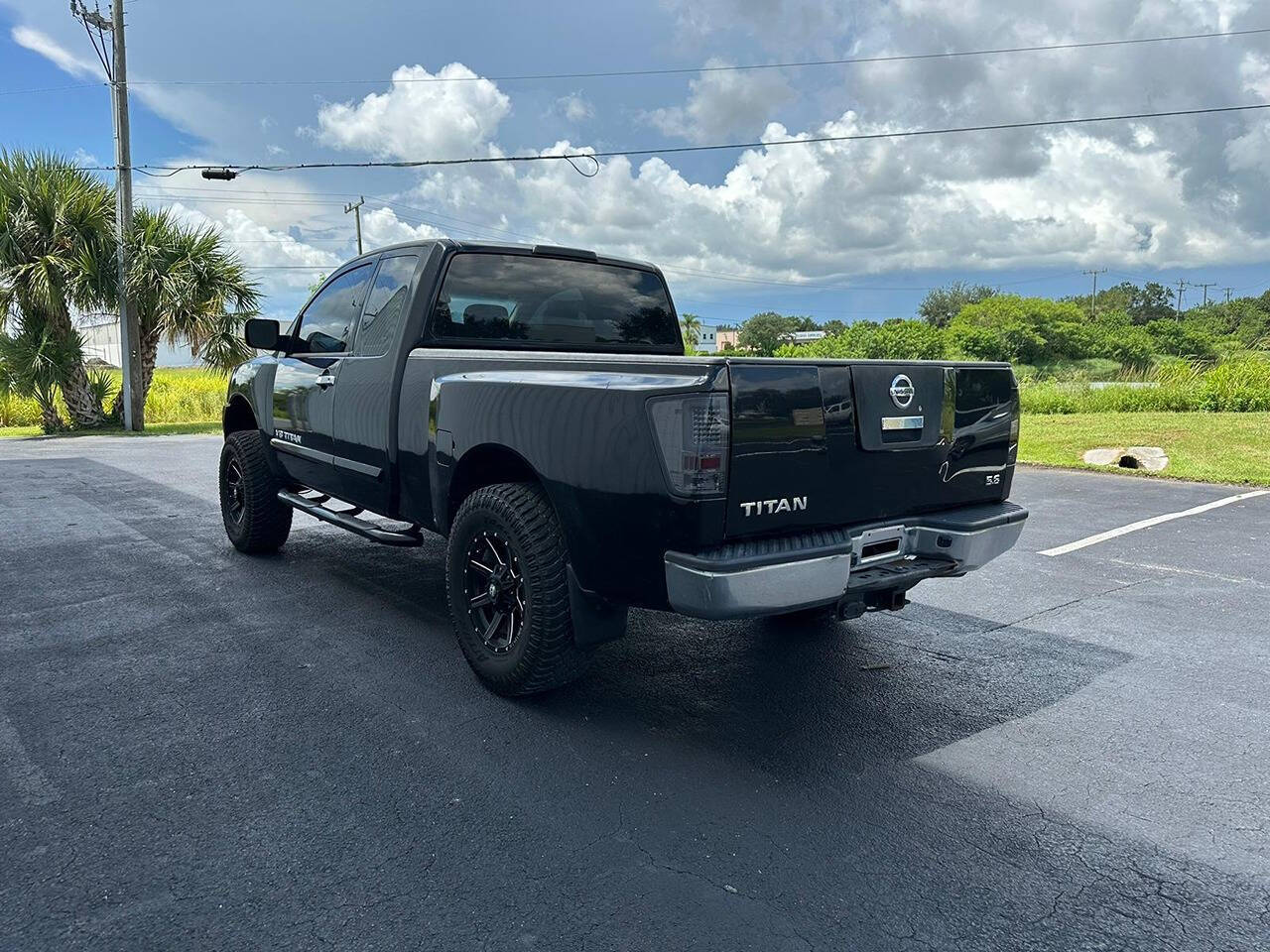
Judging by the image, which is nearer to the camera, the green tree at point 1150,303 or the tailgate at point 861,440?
the tailgate at point 861,440

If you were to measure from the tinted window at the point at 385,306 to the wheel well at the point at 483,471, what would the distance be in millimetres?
1030

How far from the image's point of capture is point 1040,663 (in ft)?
14.1

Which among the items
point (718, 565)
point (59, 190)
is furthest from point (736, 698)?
point (59, 190)

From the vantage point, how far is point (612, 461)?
3.10m

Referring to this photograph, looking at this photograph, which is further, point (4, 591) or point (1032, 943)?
point (4, 591)

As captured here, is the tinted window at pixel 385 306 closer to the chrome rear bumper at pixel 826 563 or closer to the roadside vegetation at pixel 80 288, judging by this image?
the chrome rear bumper at pixel 826 563

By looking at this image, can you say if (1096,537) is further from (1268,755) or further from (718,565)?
(718,565)

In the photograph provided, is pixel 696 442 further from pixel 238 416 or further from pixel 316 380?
pixel 238 416

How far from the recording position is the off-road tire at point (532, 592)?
3.43 m

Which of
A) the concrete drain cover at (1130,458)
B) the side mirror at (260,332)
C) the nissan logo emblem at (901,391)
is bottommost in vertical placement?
the concrete drain cover at (1130,458)

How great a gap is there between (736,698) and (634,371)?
1.57 meters

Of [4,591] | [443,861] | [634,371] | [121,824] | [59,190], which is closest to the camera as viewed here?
[443,861]

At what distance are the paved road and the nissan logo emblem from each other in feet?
4.23

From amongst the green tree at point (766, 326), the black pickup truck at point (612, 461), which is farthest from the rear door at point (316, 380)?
the green tree at point (766, 326)
